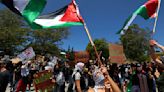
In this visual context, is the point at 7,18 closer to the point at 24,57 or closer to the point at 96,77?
the point at 24,57

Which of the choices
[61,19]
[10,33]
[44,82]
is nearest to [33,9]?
[61,19]

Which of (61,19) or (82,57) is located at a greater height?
(61,19)

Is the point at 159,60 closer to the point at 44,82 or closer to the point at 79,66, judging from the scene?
the point at 79,66

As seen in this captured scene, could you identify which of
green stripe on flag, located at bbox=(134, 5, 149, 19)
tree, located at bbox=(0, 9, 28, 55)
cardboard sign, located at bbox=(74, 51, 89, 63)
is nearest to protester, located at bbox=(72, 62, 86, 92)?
cardboard sign, located at bbox=(74, 51, 89, 63)

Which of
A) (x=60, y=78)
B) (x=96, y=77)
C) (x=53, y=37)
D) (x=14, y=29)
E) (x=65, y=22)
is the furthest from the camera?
(x=53, y=37)

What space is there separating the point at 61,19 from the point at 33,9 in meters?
0.55

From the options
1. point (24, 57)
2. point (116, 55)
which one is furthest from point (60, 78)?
point (24, 57)

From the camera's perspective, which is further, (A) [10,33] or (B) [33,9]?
(A) [10,33]

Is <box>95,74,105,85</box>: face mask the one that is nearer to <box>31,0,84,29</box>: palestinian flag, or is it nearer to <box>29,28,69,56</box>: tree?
<box>31,0,84,29</box>: palestinian flag

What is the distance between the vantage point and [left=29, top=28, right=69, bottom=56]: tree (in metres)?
88.2

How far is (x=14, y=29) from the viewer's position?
246 ft

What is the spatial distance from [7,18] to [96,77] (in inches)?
2743


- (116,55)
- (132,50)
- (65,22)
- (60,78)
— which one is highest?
(65,22)

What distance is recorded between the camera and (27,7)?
7.63 metres
